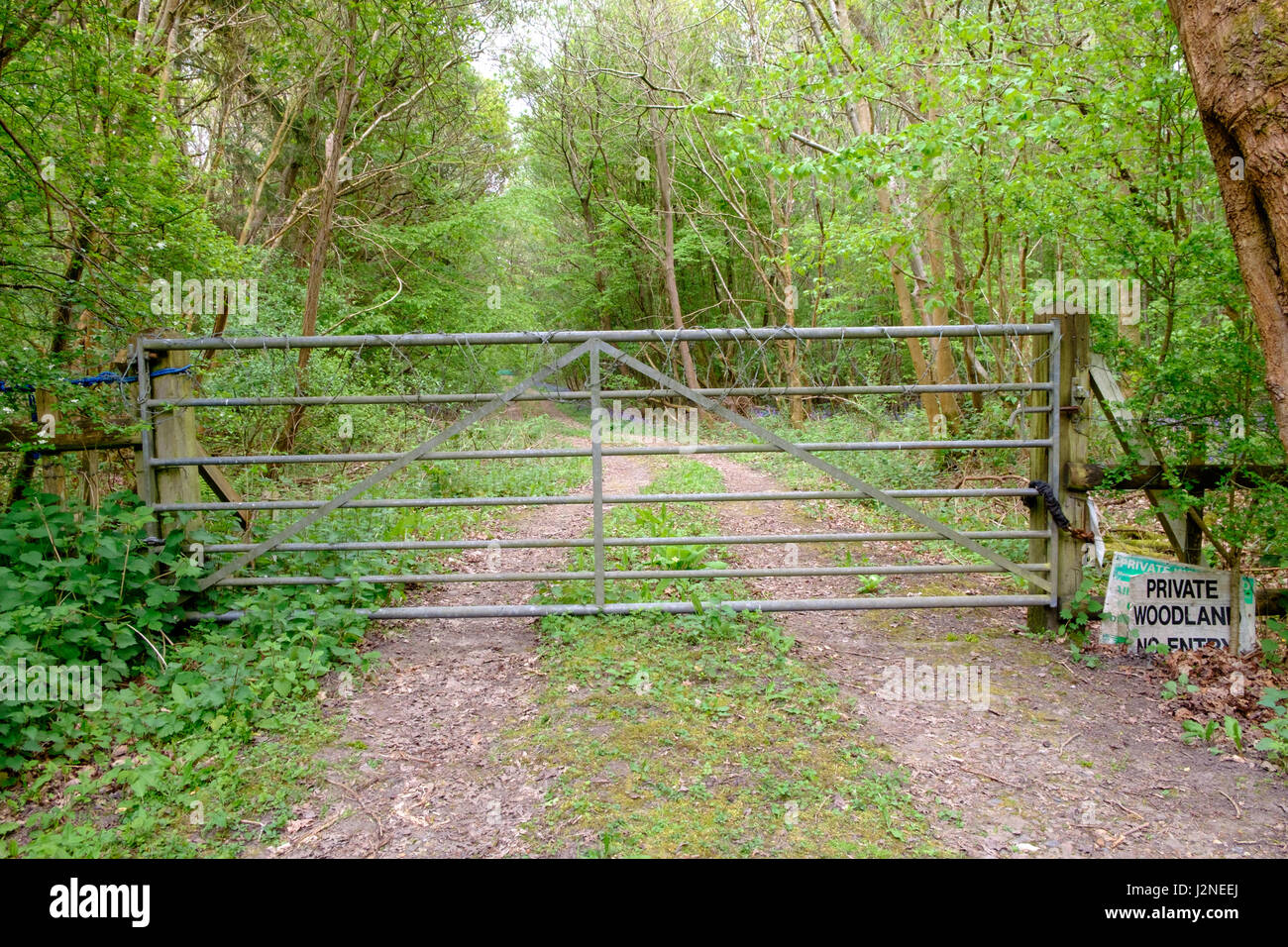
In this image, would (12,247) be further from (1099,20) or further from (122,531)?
(1099,20)

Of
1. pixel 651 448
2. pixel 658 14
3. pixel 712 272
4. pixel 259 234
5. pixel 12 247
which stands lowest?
pixel 651 448

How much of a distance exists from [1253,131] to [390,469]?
414cm

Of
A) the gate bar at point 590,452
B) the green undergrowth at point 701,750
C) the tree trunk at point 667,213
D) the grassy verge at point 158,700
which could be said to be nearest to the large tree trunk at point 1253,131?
the gate bar at point 590,452

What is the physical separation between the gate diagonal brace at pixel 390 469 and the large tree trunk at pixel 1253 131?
289 centimetres

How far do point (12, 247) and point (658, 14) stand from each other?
1548cm

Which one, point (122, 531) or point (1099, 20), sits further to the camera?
point (1099, 20)

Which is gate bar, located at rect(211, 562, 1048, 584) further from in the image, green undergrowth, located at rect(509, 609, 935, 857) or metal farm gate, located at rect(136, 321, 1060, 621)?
green undergrowth, located at rect(509, 609, 935, 857)

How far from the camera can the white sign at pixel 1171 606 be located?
401 cm

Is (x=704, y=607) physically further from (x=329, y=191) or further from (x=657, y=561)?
(x=329, y=191)

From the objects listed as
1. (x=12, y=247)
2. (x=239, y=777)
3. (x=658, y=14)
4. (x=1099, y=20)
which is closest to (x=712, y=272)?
(x=658, y=14)

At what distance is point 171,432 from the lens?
4.41 meters

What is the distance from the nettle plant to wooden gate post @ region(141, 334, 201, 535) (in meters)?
0.19

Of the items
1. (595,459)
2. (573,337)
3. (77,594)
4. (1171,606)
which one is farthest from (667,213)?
(77,594)

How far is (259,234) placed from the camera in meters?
15.2
